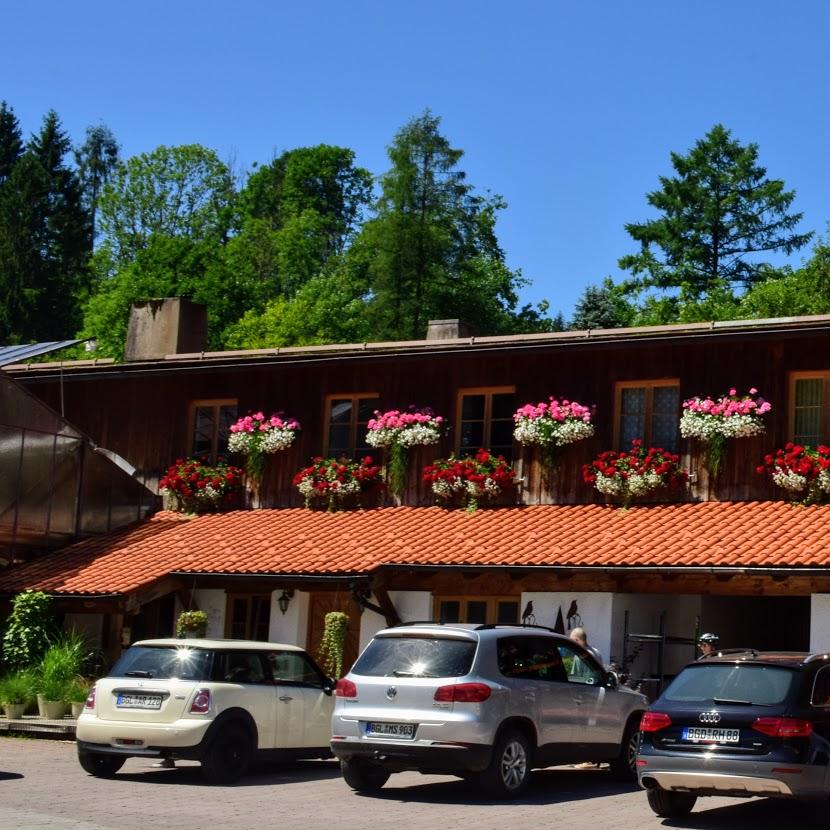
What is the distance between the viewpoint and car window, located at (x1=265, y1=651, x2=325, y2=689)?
656 inches

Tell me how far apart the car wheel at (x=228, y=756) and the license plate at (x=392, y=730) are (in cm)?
186

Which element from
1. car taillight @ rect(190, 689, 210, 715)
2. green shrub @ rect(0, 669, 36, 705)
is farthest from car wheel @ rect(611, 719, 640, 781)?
green shrub @ rect(0, 669, 36, 705)

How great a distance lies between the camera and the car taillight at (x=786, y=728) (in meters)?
12.6

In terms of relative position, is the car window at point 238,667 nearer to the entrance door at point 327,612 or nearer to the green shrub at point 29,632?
the entrance door at point 327,612

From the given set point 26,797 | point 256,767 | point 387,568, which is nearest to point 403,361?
point 387,568

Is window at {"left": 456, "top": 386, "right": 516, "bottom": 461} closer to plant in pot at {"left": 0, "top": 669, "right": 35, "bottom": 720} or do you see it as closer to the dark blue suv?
plant in pot at {"left": 0, "top": 669, "right": 35, "bottom": 720}

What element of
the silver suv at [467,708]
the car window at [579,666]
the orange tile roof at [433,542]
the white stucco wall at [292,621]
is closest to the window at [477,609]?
the orange tile roof at [433,542]

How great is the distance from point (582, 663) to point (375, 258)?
43.4 meters

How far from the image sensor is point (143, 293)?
2281 inches

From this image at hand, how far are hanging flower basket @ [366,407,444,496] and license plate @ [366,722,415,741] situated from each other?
38.4 feet

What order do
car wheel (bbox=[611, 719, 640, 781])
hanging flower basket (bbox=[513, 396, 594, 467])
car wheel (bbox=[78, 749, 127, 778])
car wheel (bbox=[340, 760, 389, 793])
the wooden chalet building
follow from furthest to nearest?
1. hanging flower basket (bbox=[513, 396, 594, 467])
2. the wooden chalet building
3. car wheel (bbox=[611, 719, 640, 781])
4. car wheel (bbox=[78, 749, 127, 778])
5. car wheel (bbox=[340, 760, 389, 793])

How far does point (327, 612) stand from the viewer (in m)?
25.1

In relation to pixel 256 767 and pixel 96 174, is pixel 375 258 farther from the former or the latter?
pixel 256 767

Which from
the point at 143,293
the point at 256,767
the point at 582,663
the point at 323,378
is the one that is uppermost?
the point at 143,293
